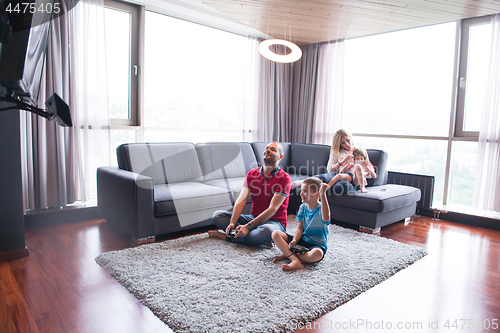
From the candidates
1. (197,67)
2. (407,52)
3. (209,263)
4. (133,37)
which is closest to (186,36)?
(197,67)

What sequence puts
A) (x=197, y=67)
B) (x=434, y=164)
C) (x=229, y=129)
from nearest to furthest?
1. (x=434, y=164)
2. (x=197, y=67)
3. (x=229, y=129)

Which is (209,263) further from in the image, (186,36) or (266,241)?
(186,36)

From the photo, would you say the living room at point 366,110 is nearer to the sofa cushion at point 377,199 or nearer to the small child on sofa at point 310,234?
the sofa cushion at point 377,199

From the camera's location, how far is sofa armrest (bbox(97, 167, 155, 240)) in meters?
2.68

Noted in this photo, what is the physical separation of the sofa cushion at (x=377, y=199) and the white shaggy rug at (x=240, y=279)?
42cm

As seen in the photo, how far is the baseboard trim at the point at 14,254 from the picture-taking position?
234cm

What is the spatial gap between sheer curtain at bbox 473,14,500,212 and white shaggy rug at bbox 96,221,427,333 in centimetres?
166

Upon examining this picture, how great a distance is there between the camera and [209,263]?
232 cm

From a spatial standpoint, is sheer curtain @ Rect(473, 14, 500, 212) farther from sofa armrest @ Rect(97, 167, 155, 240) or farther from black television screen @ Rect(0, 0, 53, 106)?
black television screen @ Rect(0, 0, 53, 106)

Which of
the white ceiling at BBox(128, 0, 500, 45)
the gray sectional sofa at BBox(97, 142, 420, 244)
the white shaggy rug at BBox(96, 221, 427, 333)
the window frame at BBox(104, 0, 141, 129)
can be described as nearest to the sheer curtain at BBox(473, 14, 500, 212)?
the white ceiling at BBox(128, 0, 500, 45)

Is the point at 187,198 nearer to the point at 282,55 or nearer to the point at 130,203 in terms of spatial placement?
the point at 130,203

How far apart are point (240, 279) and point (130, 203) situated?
3.99 feet

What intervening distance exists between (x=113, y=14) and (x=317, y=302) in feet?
12.5

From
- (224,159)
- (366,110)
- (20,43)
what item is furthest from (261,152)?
(20,43)
